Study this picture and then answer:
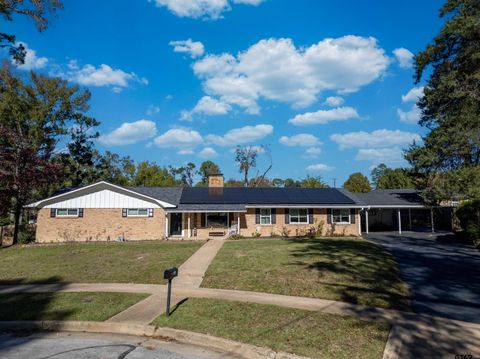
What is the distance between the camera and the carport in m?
29.3

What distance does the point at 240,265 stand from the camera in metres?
13.0

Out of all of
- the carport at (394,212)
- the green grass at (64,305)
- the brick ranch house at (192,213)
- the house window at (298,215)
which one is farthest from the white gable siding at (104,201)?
the carport at (394,212)

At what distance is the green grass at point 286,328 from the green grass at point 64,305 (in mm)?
1605

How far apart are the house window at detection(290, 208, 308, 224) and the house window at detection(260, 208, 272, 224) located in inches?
67.6

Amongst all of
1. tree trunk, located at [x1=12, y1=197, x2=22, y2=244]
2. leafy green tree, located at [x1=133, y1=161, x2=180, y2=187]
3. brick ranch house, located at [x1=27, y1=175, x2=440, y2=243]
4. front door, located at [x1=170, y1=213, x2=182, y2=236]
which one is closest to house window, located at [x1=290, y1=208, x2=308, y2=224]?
brick ranch house, located at [x1=27, y1=175, x2=440, y2=243]

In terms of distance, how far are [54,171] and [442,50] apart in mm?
32065

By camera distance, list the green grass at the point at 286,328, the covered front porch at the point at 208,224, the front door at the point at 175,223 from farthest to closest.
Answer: the front door at the point at 175,223 < the covered front porch at the point at 208,224 < the green grass at the point at 286,328

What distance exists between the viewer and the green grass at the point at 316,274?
9.28 meters

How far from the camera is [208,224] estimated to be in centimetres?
2583

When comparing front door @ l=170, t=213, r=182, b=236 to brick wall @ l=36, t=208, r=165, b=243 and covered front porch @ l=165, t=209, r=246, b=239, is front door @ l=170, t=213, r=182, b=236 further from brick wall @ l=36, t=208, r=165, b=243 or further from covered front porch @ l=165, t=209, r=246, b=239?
brick wall @ l=36, t=208, r=165, b=243

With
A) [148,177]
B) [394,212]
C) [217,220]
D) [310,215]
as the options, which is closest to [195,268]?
[217,220]

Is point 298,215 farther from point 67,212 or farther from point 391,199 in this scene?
point 67,212

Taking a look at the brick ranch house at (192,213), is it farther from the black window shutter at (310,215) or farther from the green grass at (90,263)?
the green grass at (90,263)

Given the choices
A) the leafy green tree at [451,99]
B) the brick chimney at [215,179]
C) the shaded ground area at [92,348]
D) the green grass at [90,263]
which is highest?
the leafy green tree at [451,99]
